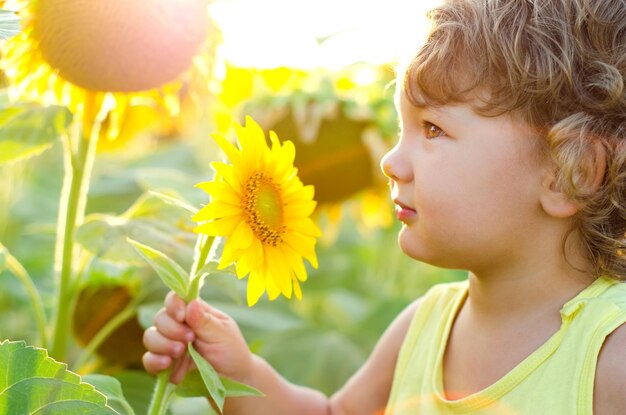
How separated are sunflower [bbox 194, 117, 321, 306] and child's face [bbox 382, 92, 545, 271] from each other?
121 millimetres

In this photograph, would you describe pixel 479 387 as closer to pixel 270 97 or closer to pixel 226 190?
pixel 226 190

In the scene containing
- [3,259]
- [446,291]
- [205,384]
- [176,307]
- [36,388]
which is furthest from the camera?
[446,291]

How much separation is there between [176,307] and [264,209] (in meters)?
0.16

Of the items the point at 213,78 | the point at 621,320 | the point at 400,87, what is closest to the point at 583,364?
the point at 621,320

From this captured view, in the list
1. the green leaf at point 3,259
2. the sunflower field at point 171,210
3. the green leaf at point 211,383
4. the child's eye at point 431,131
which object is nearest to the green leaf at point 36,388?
the sunflower field at point 171,210

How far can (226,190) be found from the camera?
866 mm

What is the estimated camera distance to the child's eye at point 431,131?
39.5 inches

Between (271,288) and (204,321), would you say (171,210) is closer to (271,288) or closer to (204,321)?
(204,321)

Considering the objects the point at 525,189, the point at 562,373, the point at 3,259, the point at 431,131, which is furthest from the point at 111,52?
the point at 562,373

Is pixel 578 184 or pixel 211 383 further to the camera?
pixel 578 184

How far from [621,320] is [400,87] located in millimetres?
328

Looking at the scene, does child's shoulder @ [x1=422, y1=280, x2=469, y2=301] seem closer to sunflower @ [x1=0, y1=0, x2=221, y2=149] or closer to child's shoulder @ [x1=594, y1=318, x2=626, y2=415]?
child's shoulder @ [x1=594, y1=318, x2=626, y2=415]

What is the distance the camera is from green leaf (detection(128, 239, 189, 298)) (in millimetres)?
892

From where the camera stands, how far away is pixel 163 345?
996mm
